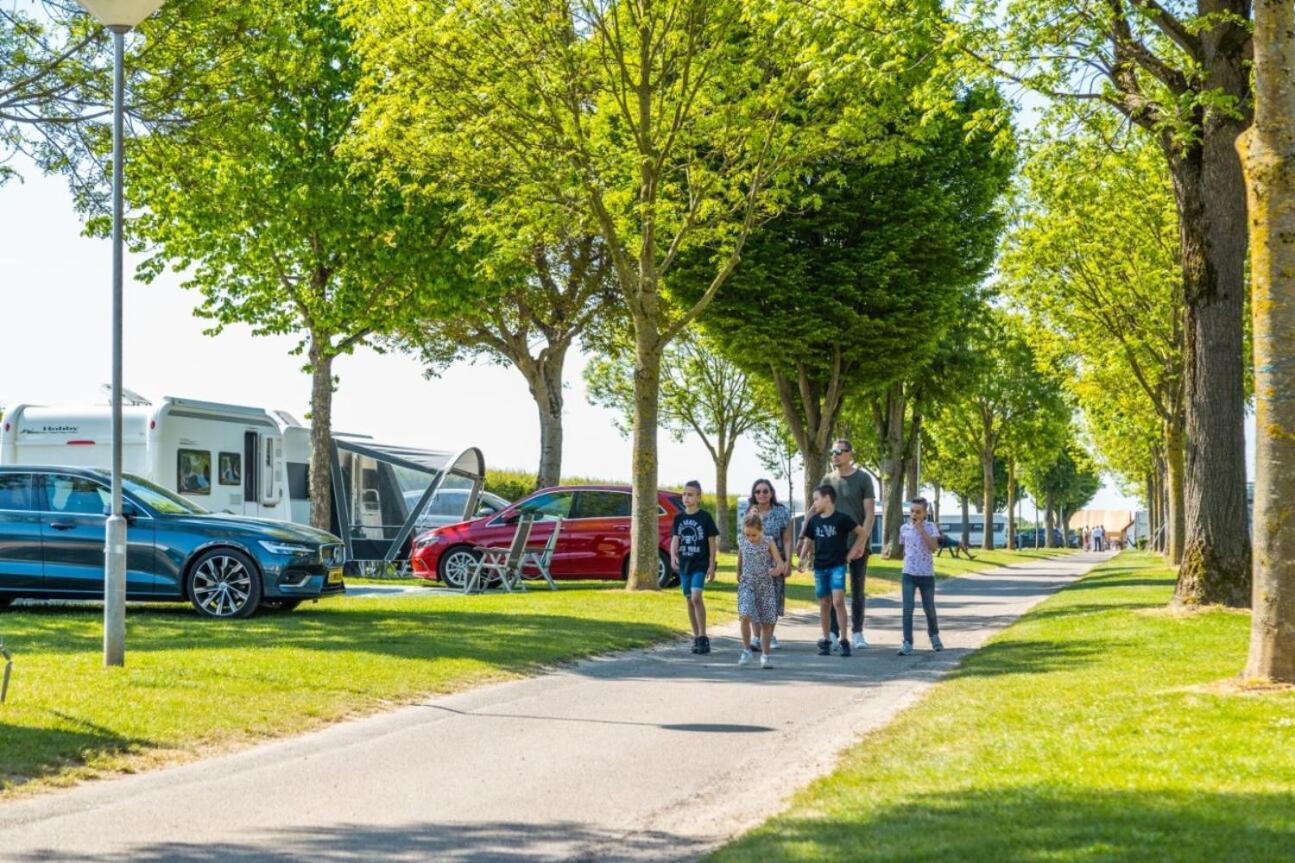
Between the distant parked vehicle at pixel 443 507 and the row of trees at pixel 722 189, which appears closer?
the row of trees at pixel 722 189

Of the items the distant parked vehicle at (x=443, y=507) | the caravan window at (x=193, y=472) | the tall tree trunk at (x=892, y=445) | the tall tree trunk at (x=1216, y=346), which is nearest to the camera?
the tall tree trunk at (x=1216, y=346)

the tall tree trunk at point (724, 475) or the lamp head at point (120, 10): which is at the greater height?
the lamp head at point (120, 10)

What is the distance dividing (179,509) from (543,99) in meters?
8.55

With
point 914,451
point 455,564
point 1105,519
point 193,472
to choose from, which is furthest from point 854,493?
point 1105,519

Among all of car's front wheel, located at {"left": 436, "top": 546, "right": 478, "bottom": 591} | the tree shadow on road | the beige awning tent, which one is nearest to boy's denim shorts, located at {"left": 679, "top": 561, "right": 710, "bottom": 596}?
the tree shadow on road

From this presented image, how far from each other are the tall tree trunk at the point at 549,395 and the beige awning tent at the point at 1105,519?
326 feet

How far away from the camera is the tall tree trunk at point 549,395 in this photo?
36500 millimetres

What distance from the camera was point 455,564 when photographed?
82.4ft

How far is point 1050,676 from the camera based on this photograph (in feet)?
39.7

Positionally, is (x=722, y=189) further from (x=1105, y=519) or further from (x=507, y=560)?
(x=1105, y=519)

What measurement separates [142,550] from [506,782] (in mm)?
10494

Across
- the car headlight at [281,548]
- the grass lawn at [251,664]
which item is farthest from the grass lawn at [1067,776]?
the car headlight at [281,548]

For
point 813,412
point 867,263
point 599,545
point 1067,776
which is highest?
point 867,263

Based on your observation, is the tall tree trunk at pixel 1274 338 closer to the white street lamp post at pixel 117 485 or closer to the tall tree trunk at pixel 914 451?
the white street lamp post at pixel 117 485
